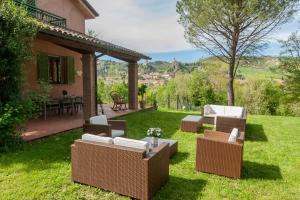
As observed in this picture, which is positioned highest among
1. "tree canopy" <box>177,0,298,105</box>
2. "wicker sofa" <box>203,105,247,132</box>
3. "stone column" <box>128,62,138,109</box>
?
"tree canopy" <box>177,0,298,105</box>

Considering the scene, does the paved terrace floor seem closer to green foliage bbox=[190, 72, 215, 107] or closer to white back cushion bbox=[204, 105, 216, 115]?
white back cushion bbox=[204, 105, 216, 115]

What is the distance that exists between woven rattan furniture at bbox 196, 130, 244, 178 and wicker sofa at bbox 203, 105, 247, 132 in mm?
2993

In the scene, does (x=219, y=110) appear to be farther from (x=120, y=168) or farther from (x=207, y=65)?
(x=207, y=65)

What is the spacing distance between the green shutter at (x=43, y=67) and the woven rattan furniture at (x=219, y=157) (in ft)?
25.6

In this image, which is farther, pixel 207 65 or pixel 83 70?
pixel 207 65

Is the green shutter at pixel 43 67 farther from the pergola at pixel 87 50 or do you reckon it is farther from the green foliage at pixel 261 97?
the green foliage at pixel 261 97

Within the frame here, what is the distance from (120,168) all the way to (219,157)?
1.98 metres

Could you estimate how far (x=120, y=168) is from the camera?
391cm

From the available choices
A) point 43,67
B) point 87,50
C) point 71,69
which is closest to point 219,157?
point 87,50

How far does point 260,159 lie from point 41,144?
17.5ft

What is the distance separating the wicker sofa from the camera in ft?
25.8

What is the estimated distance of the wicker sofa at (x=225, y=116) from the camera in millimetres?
7856

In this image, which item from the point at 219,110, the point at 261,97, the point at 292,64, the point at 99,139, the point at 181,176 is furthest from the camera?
the point at 261,97

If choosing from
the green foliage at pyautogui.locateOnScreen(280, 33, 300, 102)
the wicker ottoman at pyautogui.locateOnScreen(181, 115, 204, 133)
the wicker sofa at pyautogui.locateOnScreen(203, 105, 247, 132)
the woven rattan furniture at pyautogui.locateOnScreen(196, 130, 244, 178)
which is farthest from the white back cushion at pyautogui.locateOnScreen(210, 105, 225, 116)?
the green foliage at pyautogui.locateOnScreen(280, 33, 300, 102)
